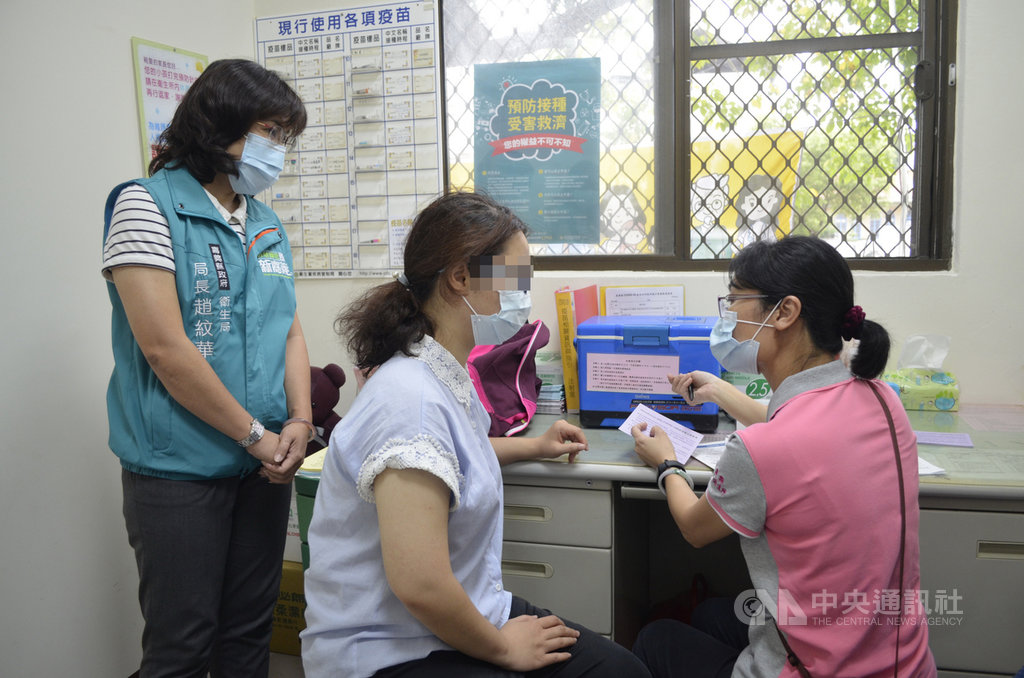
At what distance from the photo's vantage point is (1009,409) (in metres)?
1.96

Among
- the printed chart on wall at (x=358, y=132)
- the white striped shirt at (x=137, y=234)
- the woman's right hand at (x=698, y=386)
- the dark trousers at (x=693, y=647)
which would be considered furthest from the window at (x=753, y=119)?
the white striped shirt at (x=137, y=234)

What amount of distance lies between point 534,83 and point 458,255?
1.41 meters

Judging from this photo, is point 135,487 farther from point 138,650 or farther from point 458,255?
point 138,650

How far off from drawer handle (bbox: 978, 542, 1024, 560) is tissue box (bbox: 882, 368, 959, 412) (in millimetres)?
607

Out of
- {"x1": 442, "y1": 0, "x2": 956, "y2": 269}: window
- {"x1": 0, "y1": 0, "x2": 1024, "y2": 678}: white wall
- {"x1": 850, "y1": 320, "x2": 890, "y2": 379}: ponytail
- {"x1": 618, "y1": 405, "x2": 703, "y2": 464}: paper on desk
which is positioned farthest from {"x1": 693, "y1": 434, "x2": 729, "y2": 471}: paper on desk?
{"x1": 442, "y1": 0, "x2": 956, "y2": 269}: window

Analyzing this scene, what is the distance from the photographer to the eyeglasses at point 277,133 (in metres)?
1.37

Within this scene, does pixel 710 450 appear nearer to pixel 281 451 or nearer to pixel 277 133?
pixel 281 451

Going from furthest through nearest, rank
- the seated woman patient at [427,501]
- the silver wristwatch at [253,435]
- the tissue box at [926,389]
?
the tissue box at [926,389], the silver wristwatch at [253,435], the seated woman patient at [427,501]

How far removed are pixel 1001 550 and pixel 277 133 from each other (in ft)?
5.83

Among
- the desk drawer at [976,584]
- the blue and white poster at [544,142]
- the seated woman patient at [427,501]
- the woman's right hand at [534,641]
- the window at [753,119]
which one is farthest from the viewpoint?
the blue and white poster at [544,142]

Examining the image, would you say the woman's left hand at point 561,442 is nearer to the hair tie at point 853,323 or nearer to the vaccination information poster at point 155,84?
the hair tie at point 853,323

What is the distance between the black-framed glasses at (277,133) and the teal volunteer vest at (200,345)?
0.59 feet

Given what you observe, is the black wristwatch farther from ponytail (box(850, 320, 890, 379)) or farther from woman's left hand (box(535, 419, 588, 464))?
ponytail (box(850, 320, 890, 379))

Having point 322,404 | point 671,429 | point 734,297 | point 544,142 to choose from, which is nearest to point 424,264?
point 734,297
